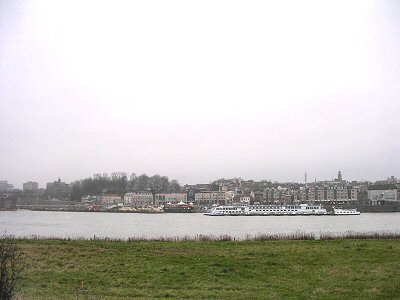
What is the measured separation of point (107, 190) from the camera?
545 feet

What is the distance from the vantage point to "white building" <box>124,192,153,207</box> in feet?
503

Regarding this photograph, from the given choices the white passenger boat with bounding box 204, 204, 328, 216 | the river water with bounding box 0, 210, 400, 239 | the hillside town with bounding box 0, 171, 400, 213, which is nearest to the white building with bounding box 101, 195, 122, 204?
the hillside town with bounding box 0, 171, 400, 213

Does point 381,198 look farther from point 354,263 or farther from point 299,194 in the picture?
point 354,263

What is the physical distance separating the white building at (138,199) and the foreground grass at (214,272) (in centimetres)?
13584

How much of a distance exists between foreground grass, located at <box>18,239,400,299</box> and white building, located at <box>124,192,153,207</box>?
446 ft

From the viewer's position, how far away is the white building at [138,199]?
503ft

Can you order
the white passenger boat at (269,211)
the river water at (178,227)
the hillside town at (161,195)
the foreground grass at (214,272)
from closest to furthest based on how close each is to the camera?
the foreground grass at (214,272)
the river water at (178,227)
the white passenger boat at (269,211)
the hillside town at (161,195)

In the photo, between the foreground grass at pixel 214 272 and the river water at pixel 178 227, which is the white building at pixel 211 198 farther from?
the foreground grass at pixel 214 272

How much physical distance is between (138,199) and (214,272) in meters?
144

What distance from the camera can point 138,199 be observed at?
155875 mm

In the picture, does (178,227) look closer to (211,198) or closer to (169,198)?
(169,198)

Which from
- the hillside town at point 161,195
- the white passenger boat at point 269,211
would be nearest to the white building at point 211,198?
the hillside town at point 161,195

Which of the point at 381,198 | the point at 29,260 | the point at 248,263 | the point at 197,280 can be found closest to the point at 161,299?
the point at 197,280

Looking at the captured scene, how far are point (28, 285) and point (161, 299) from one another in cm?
375
